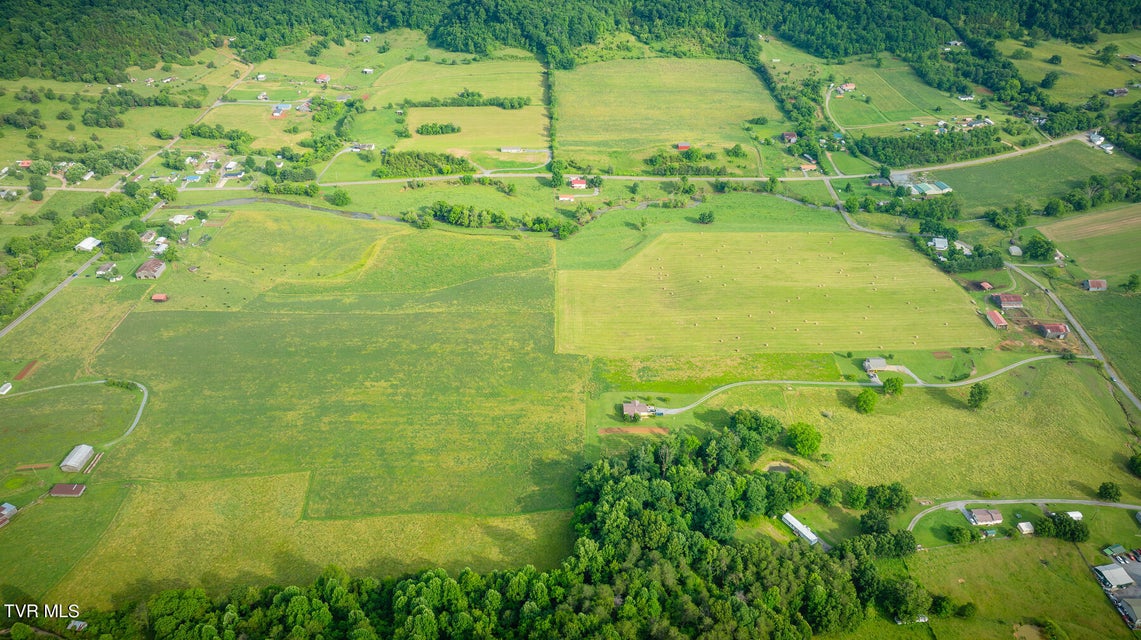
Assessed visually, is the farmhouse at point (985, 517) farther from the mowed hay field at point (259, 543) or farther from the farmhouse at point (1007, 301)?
the mowed hay field at point (259, 543)

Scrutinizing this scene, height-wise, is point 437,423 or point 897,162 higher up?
point 897,162

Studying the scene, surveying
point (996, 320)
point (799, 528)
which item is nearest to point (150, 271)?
point (799, 528)

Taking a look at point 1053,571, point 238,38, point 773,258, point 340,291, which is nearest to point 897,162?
point 773,258

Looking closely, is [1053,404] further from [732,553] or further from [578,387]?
[578,387]

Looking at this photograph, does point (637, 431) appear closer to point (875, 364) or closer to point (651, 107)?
point (875, 364)

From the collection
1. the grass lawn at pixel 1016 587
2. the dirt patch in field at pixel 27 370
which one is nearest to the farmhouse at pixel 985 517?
the grass lawn at pixel 1016 587

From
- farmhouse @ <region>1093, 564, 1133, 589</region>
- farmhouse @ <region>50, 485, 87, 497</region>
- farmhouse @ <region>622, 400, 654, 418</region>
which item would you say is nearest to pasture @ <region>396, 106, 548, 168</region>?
farmhouse @ <region>622, 400, 654, 418</region>
